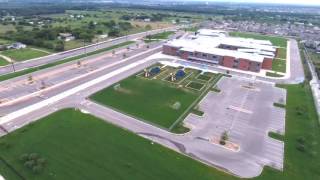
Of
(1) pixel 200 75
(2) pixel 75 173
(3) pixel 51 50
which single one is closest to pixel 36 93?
(2) pixel 75 173

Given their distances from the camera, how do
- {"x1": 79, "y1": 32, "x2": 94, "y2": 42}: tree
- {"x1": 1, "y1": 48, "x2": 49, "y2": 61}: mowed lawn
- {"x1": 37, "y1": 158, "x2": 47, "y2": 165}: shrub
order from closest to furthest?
1. {"x1": 37, "y1": 158, "x2": 47, "y2": 165}: shrub
2. {"x1": 1, "y1": 48, "x2": 49, "y2": 61}: mowed lawn
3. {"x1": 79, "y1": 32, "x2": 94, "y2": 42}: tree

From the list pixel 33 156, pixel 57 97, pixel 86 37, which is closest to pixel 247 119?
pixel 33 156

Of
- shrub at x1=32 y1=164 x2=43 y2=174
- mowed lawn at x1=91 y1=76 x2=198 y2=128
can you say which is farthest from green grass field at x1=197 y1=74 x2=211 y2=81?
shrub at x1=32 y1=164 x2=43 y2=174

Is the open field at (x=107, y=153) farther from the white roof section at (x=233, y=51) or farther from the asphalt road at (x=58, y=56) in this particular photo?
the white roof section at (x=233, y=51)

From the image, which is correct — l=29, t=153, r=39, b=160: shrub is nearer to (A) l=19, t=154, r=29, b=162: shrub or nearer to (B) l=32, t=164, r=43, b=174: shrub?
(A) l=19, t=154, r=29, b=162: shrub

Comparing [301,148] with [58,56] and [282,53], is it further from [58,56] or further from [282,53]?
[58,56]

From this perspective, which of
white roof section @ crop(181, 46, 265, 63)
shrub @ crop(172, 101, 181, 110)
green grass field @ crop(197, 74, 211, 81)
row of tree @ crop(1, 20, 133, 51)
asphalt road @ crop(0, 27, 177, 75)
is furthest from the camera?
row of tree @ crop(1, 20, 133, 51)

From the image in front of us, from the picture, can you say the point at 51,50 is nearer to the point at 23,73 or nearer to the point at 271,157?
the point at 23,73

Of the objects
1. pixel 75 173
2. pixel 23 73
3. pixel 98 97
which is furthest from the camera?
pixel 23 73
